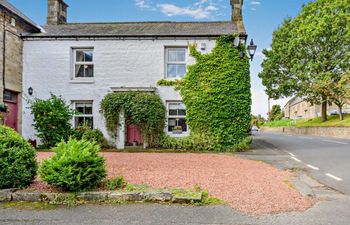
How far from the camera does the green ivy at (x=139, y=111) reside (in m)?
15.8

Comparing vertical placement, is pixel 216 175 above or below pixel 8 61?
below

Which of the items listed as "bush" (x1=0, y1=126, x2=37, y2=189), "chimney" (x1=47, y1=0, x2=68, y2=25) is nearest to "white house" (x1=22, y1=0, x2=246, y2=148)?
"chimney" (x1=47, y1=0, x2=68, y2=25)

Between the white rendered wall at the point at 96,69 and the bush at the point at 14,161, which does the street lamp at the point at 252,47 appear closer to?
the white rendered wall at the point at 96,69

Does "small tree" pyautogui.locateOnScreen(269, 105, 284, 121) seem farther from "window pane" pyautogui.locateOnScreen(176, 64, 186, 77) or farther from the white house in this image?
"window pane" pyautogui.locateOnScreen(176, 64, 186, 77)

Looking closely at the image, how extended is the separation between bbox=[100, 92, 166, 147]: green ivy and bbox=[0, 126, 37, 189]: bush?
946 centimetres

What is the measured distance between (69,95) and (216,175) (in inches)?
456

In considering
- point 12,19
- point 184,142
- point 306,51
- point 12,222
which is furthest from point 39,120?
point 306,51

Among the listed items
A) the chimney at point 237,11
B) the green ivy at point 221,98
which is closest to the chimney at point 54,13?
the green ivy at point 221,98

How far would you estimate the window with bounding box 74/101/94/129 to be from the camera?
17203 millimetres

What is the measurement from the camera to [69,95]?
56.5ft

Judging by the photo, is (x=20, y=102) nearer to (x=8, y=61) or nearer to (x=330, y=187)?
(x=8, y=61)

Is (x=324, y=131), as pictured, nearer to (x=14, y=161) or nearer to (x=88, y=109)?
(x=88, y=109)

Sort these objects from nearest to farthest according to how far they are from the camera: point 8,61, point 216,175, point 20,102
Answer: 1. point 216,175
2. point 8,61
3. point 20,102

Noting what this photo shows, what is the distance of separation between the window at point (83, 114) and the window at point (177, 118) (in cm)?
440
